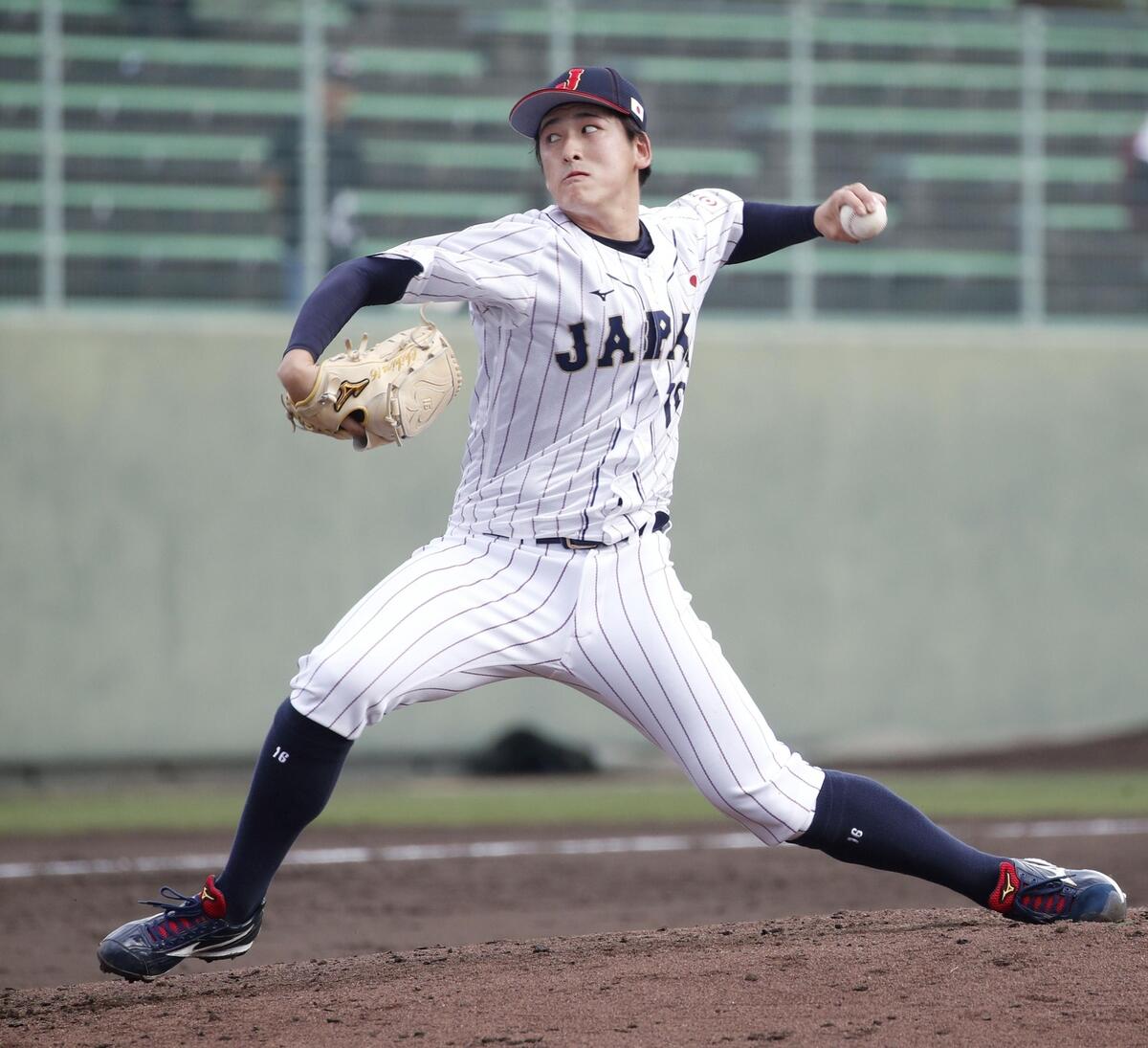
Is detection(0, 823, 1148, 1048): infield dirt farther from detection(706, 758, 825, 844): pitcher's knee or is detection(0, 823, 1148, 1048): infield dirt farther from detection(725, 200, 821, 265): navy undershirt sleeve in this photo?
detection(725, 200, 821, 265): navy undershirt sleeve

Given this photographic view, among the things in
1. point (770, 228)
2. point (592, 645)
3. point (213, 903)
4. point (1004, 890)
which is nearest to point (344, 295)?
point (592, 645)

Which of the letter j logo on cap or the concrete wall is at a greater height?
the letter j logo on cap

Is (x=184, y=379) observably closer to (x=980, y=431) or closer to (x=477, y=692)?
(x=477, y=692)

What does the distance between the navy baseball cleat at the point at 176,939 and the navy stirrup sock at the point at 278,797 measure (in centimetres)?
3

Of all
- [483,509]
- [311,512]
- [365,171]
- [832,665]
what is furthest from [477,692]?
[483,509]

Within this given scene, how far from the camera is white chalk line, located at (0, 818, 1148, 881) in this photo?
723 centimetres

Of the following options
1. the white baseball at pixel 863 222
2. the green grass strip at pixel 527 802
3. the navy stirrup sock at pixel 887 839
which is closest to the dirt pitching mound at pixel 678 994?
the navy stirrup sock at pixel 887 839

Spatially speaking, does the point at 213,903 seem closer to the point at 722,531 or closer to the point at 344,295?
the point at 344,295

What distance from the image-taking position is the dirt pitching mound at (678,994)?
10.7 feet

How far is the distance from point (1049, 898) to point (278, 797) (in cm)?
178

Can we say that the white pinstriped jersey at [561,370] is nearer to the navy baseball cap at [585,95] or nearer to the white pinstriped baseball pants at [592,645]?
the white pinstriped baseball pants at [592,645]

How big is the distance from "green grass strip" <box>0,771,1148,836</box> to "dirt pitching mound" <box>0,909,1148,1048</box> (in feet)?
15.0

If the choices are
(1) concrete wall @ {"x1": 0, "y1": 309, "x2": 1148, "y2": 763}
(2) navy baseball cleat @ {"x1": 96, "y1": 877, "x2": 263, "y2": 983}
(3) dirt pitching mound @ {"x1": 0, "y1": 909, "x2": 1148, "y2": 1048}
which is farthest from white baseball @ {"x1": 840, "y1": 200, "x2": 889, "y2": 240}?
(1) concrete wall @ {"x1": 0, "y1": 309, "x2": 1148, "y2": 763}

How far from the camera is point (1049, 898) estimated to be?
4.00 m
